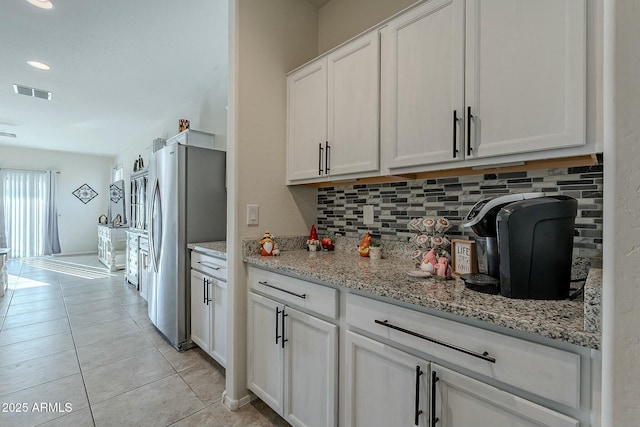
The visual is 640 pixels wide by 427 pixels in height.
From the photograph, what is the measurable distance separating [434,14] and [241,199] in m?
1.33

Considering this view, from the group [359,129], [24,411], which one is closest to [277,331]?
[359,129]

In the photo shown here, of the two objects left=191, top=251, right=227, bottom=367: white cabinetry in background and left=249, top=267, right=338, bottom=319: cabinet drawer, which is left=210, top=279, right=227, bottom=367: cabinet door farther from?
left=249, top=267, right=338, bottom=319: cabinet drawer

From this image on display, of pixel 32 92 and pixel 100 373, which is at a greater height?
pixel 32 92

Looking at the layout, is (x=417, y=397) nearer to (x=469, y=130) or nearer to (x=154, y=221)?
(x=469, y=130)

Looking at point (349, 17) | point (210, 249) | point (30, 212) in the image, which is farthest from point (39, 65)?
point (30, 212)

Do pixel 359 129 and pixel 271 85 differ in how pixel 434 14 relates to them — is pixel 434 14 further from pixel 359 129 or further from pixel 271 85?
pixel 271 85

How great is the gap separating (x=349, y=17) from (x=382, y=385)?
6.98ft

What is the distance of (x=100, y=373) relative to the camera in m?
2.16

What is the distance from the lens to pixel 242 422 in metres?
1.67

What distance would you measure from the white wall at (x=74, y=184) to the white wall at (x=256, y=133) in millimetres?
8270

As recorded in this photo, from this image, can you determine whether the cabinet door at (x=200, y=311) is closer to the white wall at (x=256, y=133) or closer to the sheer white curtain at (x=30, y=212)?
the white wall at (x=256, y=133)

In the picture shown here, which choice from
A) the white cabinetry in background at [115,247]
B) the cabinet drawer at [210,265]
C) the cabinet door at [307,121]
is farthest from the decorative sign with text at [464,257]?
the white cabinetry in background at [115,247]

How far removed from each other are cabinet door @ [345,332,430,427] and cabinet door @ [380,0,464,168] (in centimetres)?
81

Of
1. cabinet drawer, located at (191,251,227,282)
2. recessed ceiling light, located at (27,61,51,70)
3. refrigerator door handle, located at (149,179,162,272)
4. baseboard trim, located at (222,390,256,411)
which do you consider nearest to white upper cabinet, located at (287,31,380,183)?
cabinet drawer, located at (191,251,227,282)
